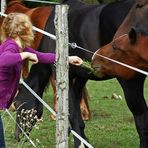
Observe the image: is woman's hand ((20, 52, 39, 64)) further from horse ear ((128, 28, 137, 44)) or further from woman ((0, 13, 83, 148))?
horse ear ((128, 28, 137, 44))

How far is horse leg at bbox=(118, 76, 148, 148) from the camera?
17.2 feet

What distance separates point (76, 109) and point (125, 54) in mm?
1861

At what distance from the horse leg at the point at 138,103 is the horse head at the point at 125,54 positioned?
37cm

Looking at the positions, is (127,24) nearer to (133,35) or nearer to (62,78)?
(133,35)

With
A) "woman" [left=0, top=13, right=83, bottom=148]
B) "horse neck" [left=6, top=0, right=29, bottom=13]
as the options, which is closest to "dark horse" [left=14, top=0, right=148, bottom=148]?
"woman" [left=0, top=13, right=83, bottom=148]

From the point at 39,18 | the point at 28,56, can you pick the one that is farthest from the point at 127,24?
the point at 39,18

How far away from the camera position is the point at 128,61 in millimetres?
4605

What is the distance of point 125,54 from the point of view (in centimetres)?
461

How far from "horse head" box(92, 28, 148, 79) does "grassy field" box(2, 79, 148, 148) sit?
91 centimetres

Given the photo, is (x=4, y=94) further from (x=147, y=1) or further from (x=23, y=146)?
(x=147, y=1)

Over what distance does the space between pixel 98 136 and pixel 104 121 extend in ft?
2.91

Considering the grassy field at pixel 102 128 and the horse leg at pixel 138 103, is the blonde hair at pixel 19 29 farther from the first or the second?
the horse leg at pixel 138 103

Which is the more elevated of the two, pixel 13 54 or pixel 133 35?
pixel 133 35

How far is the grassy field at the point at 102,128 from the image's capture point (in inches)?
241
